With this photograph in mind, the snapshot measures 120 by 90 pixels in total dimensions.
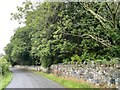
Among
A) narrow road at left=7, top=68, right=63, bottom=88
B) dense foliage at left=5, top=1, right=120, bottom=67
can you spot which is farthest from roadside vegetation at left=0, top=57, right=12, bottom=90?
dense foliage at left=5, top=1, right=120, bottom=67

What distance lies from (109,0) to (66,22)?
41.3 ft

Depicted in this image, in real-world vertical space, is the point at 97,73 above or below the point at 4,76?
below

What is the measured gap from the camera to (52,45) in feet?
117

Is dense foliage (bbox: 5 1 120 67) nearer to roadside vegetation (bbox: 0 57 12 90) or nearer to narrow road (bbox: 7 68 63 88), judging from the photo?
narrow road (bbox: 7 68 63 88)

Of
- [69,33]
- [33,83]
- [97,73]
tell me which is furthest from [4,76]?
[97,73]

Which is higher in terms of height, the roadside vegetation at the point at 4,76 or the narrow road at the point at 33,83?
the roadside vegetation at the point at 4,76

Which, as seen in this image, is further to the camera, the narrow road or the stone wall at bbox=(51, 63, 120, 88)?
the narrow road

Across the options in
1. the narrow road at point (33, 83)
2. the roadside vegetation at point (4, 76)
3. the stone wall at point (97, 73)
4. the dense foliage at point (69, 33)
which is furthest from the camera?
the dense foliage at point (69, 33)

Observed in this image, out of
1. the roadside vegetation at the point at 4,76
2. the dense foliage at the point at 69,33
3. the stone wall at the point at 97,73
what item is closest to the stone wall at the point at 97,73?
the stone wall at the point at 97,73

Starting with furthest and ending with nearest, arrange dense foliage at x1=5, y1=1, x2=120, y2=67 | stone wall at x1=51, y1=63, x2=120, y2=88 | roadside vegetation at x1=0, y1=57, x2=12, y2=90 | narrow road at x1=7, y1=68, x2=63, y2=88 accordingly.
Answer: dense foliage at x1=5, y1=1, x2=120, y2=67 < roadside vegetation at x1=0, y1=57, x2=12, y2=90 < narrow road at x1=7, y1=68, x2=63, y2=88 < stone wall at x1=51, y1=63, x2=120, y2=88

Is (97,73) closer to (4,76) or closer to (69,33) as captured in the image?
(69,33)

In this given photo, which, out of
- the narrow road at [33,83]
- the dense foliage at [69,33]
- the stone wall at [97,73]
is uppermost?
the dense foliage at [69,33]

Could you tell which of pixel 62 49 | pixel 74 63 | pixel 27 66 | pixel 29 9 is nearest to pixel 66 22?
pixel 62 49

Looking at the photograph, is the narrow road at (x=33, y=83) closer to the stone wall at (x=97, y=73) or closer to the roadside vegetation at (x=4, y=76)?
the roadside vegetation at (x=4, y=76)
